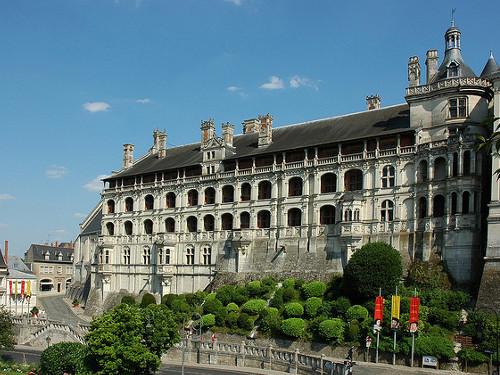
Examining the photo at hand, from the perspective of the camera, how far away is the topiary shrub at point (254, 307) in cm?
5616

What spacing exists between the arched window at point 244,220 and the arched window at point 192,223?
23.8 ft

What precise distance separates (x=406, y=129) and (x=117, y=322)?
3443 cm

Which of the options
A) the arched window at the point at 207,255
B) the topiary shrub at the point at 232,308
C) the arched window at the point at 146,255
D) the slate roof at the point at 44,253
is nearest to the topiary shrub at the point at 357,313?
the topiary shrub at the point at 232,308

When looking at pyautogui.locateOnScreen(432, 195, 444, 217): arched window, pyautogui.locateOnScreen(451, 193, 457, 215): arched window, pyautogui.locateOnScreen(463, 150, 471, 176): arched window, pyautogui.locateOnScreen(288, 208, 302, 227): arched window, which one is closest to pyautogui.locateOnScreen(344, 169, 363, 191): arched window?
pyautogui.locateOnScreen(288, 208, 302, 227): arched window

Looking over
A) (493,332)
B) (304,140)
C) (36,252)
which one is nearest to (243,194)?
(304,140)

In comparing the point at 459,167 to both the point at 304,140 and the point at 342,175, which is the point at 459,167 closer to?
the point at 342,175

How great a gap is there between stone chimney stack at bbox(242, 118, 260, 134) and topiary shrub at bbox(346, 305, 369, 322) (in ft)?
111

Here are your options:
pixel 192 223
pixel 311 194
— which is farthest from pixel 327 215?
pixel 192 223

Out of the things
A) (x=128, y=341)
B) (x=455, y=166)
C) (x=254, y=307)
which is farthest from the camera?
(x=254, y=307)

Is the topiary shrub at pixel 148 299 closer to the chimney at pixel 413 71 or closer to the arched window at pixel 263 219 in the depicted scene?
the arched window at pixel 263 219

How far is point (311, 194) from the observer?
211 ft

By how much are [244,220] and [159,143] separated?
72.1 feet

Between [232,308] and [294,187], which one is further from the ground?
[294,187]

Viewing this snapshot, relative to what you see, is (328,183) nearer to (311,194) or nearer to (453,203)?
(311,194)
